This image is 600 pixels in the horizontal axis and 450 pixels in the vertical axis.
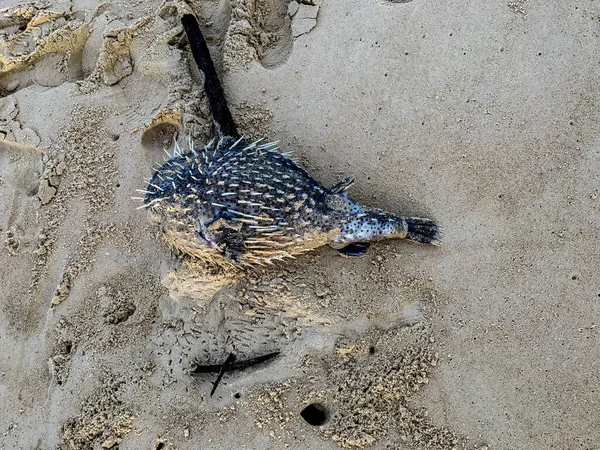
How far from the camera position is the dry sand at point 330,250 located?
3.87 meters

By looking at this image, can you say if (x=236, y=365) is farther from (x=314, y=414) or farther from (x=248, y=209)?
(x=248, y=209)

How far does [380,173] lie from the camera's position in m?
4.31

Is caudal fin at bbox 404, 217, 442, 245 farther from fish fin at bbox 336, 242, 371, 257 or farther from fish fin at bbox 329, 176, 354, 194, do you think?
fish fin at bbox 329, 176, 354, 194

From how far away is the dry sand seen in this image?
3869 mm

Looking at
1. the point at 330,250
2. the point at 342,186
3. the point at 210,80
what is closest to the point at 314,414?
the point at 330,250

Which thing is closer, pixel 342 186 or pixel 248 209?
pixel 248 209

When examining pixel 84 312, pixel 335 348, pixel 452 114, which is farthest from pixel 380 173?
pixel 84 312

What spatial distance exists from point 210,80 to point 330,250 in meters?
1.94

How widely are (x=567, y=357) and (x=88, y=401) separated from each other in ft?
13.1

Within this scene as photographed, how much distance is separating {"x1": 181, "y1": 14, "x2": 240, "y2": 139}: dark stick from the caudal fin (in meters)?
1.76

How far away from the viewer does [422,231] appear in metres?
4.10

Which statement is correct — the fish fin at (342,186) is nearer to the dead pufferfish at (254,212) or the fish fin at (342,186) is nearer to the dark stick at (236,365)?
the dead pufferfish at (254,212)

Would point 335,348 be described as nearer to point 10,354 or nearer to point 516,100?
point 516,100

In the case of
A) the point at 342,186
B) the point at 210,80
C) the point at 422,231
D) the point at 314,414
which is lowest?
the point at 314,414
